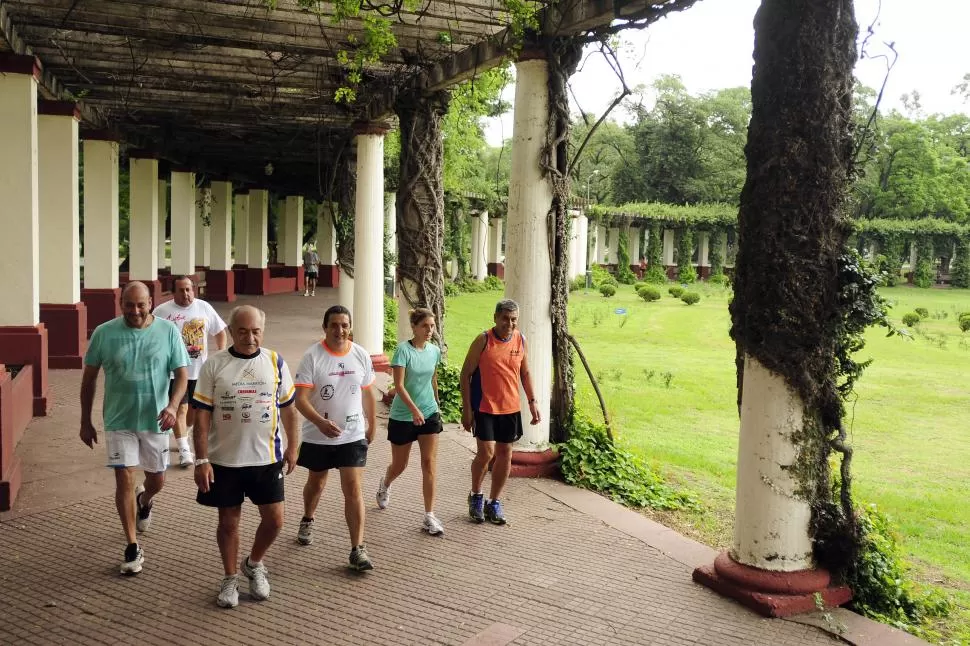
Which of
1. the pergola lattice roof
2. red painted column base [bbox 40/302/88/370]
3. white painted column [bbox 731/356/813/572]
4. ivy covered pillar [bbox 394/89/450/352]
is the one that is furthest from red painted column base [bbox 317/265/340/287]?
white painted column [bbox 731/356/813/572]

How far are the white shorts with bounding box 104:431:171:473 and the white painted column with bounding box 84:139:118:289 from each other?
10.1 m

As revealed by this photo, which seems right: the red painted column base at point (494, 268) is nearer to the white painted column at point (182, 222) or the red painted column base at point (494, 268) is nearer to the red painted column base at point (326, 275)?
the red painted column base at point (326, 275)

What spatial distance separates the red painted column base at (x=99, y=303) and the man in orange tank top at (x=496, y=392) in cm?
1019

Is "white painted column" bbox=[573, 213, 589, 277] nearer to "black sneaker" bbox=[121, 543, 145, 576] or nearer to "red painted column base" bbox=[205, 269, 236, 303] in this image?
"red painted column base" bbox=[205, 269, 236, 303]

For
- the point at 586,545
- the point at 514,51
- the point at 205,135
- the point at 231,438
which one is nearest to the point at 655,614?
the point at 586,545

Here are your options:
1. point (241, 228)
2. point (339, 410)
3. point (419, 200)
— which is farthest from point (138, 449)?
point (241, 228)

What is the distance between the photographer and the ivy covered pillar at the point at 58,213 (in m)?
11.3

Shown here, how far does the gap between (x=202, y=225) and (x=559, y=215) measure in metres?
20.0

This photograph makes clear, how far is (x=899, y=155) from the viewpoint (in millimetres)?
57812

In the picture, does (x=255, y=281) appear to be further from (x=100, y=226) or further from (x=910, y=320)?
(x=910, y=320)

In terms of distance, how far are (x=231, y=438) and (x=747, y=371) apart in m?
2.88

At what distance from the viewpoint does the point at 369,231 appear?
11.9 m

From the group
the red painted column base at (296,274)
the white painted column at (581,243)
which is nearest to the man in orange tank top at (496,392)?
the red painted column base at (296,274)

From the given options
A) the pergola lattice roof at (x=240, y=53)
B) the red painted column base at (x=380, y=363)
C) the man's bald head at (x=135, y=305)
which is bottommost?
the red painted column base at (x=380, y=363)
